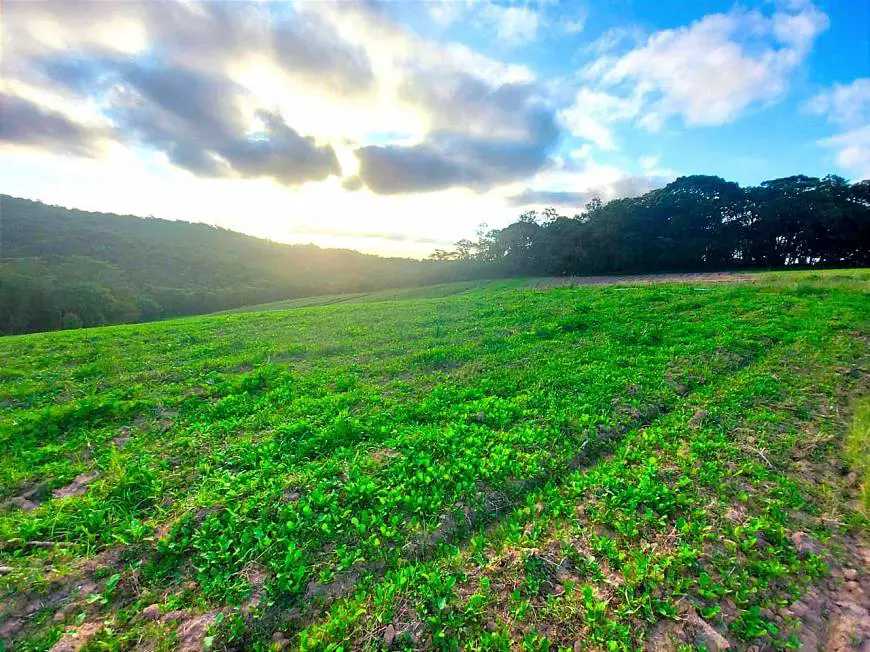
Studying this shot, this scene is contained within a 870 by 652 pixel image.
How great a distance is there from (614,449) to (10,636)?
7.99 metres

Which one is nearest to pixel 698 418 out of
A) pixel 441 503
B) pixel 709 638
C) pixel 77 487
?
pixel 709 638

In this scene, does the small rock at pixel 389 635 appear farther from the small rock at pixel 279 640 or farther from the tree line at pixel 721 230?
the tree line at pixel 721 230

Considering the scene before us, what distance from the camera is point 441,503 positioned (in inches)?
208

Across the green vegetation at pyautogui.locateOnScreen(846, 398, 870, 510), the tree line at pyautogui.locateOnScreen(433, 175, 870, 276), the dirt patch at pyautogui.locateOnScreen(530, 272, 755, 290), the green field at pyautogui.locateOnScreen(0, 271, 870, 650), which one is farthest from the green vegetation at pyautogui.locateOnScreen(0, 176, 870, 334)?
the green vegetation at pyautogui.locateOnScreen(846, 398, 870, 510)

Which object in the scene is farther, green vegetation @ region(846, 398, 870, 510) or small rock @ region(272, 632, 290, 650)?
green vegetation @ region(846, 398, 870, 510)

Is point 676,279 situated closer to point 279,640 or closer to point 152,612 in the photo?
point 279,640

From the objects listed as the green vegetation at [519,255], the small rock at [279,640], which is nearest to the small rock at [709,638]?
the small rock at [279,640]

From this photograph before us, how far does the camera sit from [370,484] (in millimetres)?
5578

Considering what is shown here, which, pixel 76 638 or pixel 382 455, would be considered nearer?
pixel 76 638

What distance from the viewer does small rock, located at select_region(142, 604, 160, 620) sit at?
386 centimetres

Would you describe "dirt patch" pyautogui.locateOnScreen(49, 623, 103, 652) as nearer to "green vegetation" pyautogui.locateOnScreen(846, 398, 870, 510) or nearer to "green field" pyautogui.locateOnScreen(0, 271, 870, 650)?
"green field" pyautogui.locateOnScreen(0, 271, 870, 650)

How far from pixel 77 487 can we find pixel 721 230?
73.3 metres

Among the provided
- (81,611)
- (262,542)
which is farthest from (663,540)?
(81,611)

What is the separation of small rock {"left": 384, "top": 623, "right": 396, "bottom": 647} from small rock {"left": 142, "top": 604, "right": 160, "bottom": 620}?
7.94ft
